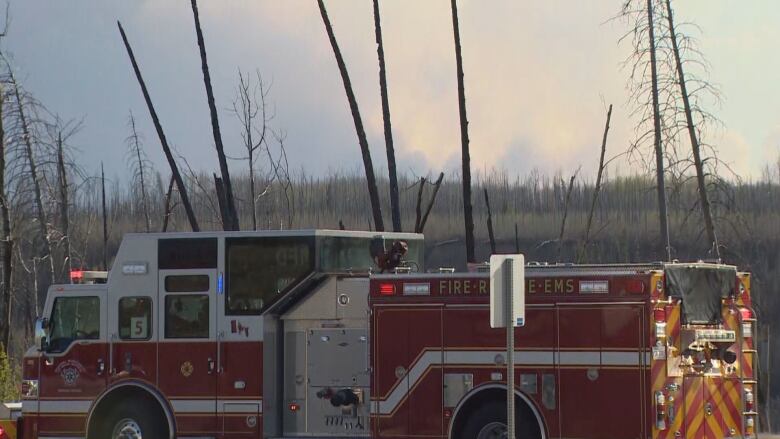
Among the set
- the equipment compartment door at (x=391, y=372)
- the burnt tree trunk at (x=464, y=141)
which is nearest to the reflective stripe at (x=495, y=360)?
the equipment compartment door at (x=391, y=372)

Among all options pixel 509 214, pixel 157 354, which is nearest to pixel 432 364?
pixel 157 354

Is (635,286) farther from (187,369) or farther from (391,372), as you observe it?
(187,369)

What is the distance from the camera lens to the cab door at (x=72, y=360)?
53.9 feet

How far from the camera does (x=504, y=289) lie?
474 inches

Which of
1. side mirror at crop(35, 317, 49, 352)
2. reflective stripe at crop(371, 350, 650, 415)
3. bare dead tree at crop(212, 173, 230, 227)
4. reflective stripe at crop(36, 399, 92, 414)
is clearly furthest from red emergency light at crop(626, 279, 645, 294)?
bare dead tree at crop(212, 173, 230, 227)

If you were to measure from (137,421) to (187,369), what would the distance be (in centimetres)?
91

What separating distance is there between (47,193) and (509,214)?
25004 millimetres

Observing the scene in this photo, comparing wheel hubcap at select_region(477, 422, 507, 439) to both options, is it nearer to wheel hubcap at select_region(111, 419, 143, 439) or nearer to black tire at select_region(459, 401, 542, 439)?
black tire at select_region(459, 401, 542, 439)

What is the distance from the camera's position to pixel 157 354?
53.3 feet

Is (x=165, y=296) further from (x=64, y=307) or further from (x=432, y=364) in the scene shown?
(x=432, y=364)

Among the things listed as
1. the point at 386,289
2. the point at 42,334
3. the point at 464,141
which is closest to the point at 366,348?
the point at 386,289

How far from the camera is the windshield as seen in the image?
54.6 feet

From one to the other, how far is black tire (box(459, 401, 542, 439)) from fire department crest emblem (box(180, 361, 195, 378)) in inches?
143

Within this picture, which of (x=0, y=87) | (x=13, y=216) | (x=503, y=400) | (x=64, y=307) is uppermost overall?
(x=0, y=87)
